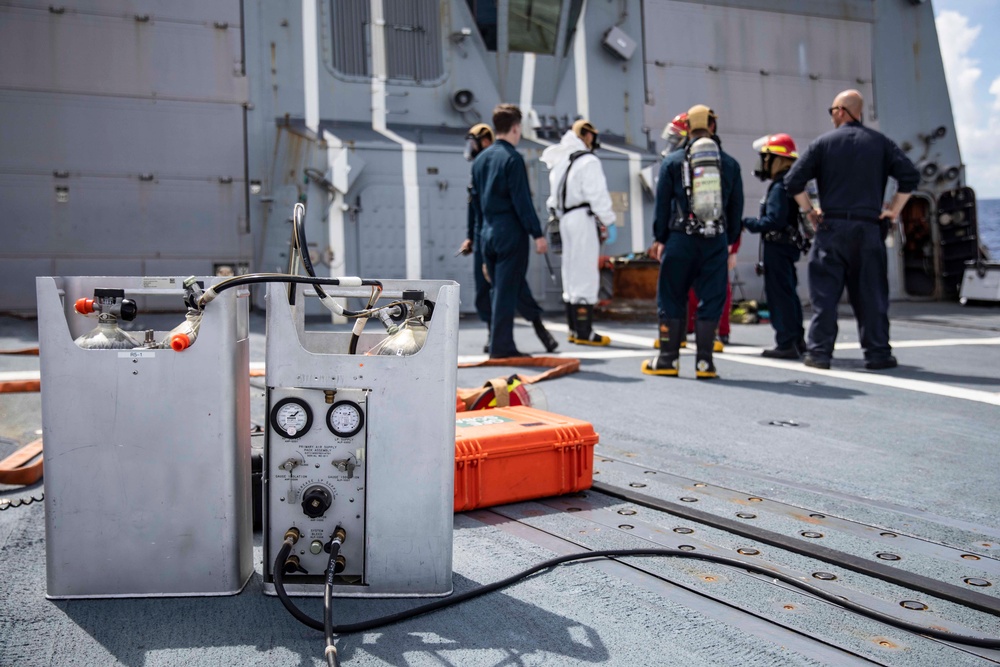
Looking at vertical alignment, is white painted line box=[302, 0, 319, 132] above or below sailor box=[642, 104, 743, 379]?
above

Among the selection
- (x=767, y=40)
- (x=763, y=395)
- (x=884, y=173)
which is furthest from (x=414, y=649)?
(x=767, y=40)

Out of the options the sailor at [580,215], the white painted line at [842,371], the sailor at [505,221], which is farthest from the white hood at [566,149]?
the white painted line at [842,371]

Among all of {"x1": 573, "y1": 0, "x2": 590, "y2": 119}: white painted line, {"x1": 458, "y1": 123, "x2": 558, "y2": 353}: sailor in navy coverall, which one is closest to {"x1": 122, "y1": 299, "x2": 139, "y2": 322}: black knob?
{"x1": 458, "y1": 123, "x2": 558, "y2": 353}: sailor in navy coverall

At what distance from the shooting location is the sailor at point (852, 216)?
5.54 m

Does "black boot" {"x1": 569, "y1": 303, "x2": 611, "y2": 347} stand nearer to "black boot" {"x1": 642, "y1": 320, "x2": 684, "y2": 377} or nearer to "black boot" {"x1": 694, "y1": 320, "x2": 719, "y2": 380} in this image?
"black boot" {"x1": 642, "y1": 320, "x2": 684, "y2": 377}

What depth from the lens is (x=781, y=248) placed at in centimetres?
654

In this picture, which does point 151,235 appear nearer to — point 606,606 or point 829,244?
point 829,244

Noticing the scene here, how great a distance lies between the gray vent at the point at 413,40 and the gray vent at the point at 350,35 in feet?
0.92

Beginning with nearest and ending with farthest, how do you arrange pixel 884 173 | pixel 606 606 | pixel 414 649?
pixel 414 649 < pixel 606 606 < pixel 884 173

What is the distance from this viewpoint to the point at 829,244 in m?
5.69

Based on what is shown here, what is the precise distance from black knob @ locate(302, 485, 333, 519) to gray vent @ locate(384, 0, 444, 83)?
8951 mm

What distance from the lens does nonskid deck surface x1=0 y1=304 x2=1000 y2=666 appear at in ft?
5.46

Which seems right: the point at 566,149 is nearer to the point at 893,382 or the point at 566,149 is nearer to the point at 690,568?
the point at 893,382

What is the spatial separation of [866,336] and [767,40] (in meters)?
8.07
